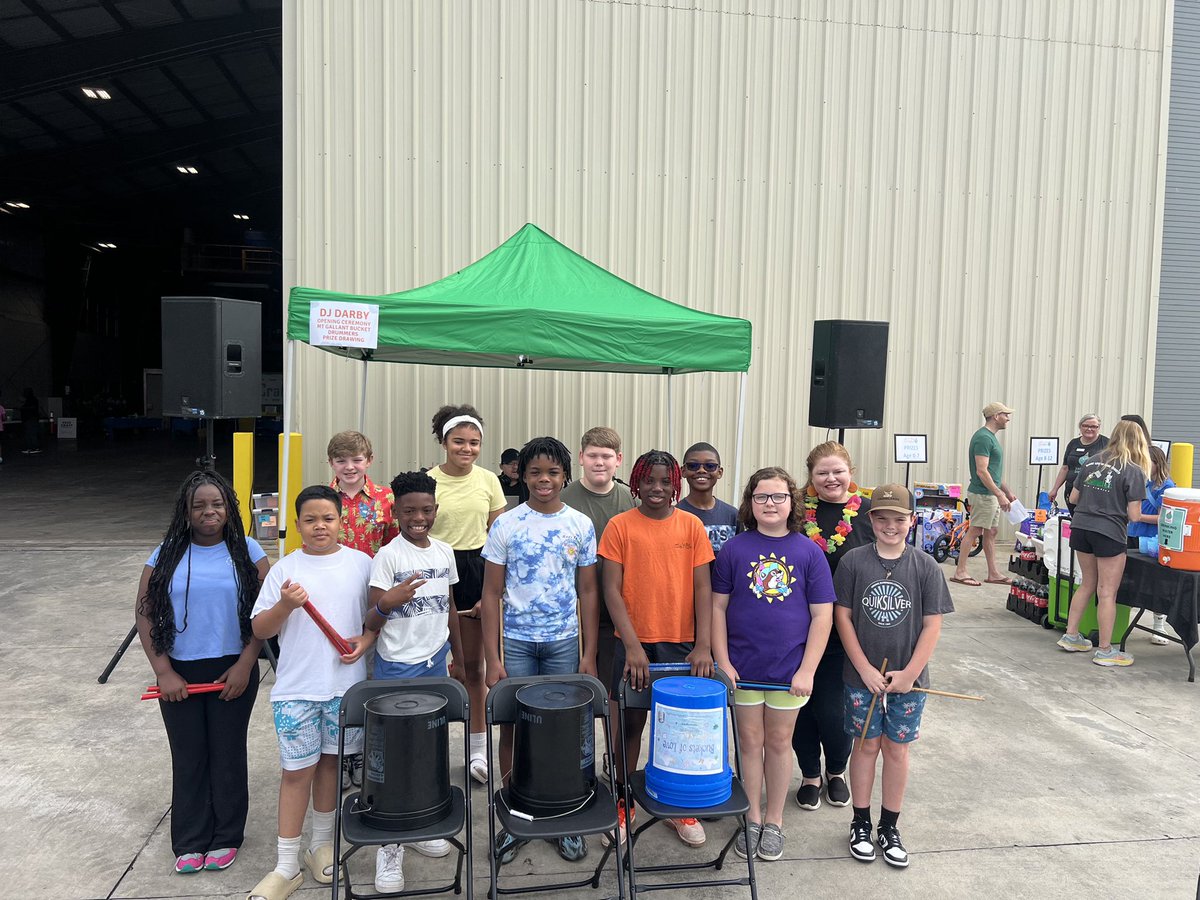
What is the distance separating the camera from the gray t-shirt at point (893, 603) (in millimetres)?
2986

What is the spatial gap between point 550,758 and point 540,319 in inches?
Answer: 138

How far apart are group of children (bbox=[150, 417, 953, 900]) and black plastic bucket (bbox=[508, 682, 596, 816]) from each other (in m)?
0.38

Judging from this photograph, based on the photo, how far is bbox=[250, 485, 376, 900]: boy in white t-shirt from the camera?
277cm

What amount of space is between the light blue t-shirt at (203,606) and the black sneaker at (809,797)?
7.72 ft

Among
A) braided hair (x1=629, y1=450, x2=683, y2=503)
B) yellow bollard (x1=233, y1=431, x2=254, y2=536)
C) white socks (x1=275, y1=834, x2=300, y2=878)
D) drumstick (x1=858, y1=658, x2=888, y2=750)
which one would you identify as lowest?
white socks (x1=275, y1=834, x2=300, y2=878)

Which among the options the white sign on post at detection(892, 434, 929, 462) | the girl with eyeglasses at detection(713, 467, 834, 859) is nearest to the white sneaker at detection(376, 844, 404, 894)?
the girl with eyeglasses at detection(713, 467, 834, 859)

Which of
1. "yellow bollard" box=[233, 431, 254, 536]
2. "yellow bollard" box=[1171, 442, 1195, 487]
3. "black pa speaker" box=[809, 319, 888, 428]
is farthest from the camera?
"black pa speaker" box=[809, 319, 888, 428]

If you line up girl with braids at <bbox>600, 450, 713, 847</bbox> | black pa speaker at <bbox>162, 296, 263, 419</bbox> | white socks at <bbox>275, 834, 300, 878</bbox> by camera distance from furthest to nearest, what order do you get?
1. black pa speaker at <bbox>162, 296, 263, 419</bbox>
2. girl with braids at <bbox>600, 450, 713, 847</bbox>
3. white socks at <bbox>275, 834, 300, 878</bbox>

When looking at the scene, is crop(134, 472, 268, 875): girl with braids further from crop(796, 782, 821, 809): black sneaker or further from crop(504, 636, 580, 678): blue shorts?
crop(796, 782, 821, 809): black sneaker

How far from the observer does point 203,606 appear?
2.86 m

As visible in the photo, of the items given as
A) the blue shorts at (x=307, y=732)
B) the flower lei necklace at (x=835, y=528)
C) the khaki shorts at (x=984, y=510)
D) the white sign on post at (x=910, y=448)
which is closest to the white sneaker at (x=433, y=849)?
the blue shorts at (x=307, y=732)

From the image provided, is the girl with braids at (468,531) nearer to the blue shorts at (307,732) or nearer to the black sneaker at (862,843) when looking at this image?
the blue shorts at (307,732)

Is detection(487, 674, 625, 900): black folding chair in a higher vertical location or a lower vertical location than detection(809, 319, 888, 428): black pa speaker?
lower

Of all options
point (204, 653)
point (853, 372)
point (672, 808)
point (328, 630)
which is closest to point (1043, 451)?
point (853, 372)
